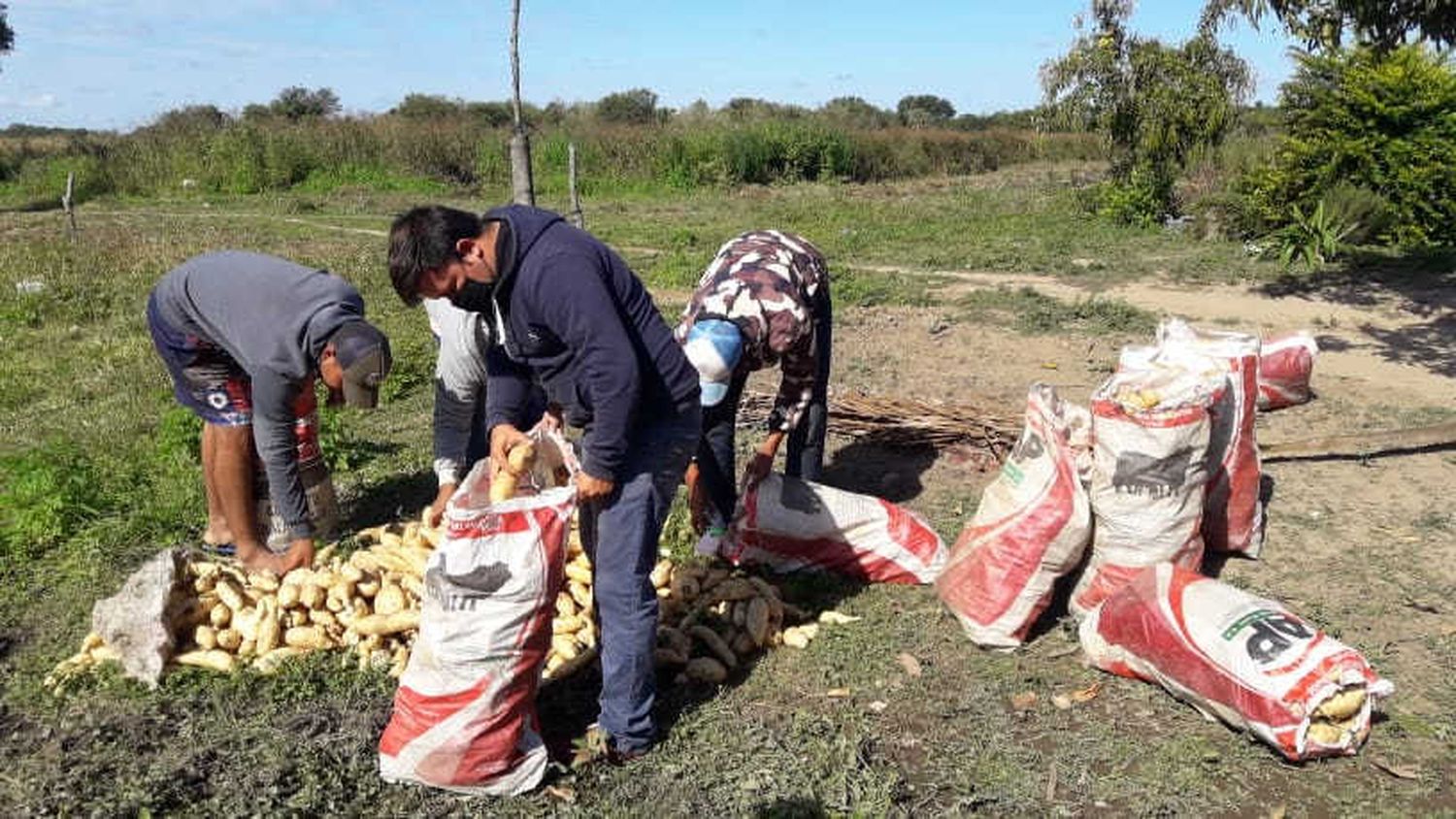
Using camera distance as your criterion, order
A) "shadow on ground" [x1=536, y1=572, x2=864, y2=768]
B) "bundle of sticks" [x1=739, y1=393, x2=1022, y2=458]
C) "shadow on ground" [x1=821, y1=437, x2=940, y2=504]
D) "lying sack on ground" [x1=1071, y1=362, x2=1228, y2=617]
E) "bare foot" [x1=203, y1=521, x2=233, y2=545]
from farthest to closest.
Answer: "bundle of sticks" [x1=739, y1=393, x2=1022, y2=458]
"shadow on ground" [x1=821, y1=437, x2=940, y2=504]
"bare foot" [x1=203, y1=521, x2=233, y2=545]
"lying sack on ground" [x1=1071, y1=362, x2=1228, y2=617]
"shadow on ground" [x1=536, y1=572, x2=864, y2=768]

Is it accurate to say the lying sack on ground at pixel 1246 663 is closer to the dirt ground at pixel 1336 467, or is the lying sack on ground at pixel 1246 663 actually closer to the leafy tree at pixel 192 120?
the dirt ground at pixel 1336 467

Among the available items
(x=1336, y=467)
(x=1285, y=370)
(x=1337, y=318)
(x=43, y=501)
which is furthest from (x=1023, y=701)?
(x=1337, y=318)

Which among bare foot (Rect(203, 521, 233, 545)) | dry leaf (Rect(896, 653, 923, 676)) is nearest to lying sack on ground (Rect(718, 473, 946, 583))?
dry leaf (Rect(896, 653, 923, 676))

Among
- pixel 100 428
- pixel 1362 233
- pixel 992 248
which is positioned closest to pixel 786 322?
pixel 100 428

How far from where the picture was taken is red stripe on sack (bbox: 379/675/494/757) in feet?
8.75

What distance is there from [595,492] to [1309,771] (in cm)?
202

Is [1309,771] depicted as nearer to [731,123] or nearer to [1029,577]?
[1029,577]

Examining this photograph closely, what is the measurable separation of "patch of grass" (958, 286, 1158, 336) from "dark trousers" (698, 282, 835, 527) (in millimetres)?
3851

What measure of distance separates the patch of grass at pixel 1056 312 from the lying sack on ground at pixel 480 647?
572cm

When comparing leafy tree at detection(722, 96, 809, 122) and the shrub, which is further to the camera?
leafy tree at detection(722, 96, 809, 122)

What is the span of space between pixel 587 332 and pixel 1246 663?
6.31ft

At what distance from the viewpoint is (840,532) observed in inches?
154

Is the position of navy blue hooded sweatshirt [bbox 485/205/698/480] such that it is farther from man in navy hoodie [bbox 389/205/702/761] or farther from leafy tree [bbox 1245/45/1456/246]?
leafy tree [bbox 1245/45/1456/246]

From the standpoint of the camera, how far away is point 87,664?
334 centimetres
